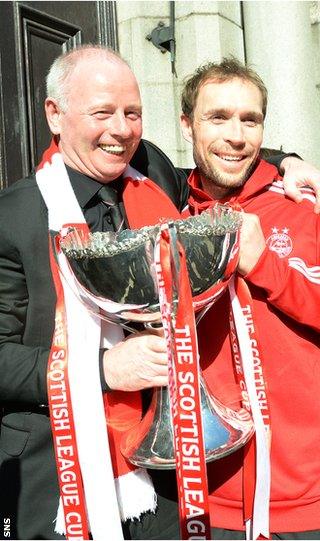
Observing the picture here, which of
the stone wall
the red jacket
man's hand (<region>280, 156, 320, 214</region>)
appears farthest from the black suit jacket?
the stone wall

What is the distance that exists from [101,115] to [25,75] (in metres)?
1.86

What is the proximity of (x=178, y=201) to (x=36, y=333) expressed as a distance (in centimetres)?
68

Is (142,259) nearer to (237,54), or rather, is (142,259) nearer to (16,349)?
(16,349)

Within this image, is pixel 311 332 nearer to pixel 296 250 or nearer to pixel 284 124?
pixel 296 250

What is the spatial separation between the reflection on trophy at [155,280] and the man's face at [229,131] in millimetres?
374

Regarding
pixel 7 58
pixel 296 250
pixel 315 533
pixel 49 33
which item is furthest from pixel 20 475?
pixel 49 33

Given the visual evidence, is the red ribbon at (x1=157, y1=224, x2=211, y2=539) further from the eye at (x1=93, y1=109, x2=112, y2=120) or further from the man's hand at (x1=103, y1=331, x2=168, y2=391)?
the eye at (x1=93, y1=109, x2=112, y2=120)

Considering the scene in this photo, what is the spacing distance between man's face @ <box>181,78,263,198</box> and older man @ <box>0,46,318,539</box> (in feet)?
0.72

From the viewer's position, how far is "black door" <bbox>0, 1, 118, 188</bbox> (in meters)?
3.43

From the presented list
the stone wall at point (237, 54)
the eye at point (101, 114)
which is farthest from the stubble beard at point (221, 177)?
the stone wall at point (237, 54)

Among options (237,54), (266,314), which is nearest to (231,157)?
(266,314)

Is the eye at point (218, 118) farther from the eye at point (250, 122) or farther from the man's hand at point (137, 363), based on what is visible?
the man's hand at point (137, 363)

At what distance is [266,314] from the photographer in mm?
1871

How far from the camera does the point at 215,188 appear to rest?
207 centimetres
